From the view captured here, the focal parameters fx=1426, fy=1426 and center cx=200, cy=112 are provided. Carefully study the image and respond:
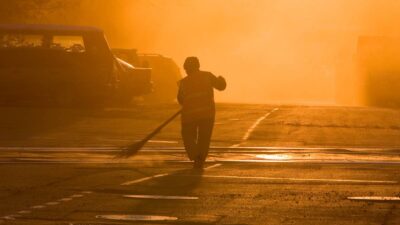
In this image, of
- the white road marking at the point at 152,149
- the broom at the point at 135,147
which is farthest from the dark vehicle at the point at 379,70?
the white road marking at the point at 152,149

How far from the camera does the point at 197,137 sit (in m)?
19.5

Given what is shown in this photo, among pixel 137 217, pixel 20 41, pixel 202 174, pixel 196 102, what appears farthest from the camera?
pixel 20 41

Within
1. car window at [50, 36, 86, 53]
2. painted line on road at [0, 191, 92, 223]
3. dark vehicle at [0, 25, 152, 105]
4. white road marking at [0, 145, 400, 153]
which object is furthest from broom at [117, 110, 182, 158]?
car window at [50, 36, 86, 53]

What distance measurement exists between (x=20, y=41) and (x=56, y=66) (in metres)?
1.34

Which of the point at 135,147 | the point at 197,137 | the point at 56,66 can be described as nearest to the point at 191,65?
the point at 197,137

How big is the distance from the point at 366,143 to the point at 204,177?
27.5 ft

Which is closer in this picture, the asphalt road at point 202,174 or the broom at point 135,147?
the asphalt road at point 202,174

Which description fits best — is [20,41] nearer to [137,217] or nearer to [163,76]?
[163,76]

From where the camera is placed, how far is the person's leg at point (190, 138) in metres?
19.0

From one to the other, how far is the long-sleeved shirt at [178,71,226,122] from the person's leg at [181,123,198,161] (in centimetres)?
11

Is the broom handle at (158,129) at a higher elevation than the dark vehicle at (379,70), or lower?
higher

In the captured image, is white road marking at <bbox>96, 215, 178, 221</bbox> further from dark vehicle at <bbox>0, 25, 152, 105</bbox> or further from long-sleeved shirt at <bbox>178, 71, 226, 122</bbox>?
dark vehicle at <bbox>0, 25, 152, 105</bbox>

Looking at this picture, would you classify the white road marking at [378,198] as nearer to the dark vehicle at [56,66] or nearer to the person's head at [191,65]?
the person's head at [191,65]

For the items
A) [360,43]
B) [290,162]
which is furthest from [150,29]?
[290,162]
